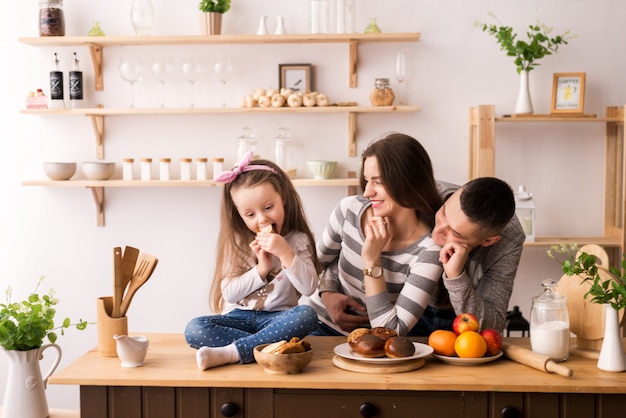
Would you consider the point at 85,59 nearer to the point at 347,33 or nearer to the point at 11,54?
the point at 11,54

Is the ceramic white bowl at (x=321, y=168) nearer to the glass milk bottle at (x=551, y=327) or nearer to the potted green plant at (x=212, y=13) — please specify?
the potted green plant at (x=212, y=13)

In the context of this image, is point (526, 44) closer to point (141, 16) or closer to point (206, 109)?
point (206, 109)

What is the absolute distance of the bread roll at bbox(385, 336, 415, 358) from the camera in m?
2.03

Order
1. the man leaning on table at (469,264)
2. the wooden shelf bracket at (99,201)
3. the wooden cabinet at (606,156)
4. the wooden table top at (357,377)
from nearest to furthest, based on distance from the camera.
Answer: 1. the wooden table top at (357,377)
2. the man leaning on table at (469,264)
3. the wooden cabinet at (606,156)
4. the wooden shelf bracket at (99,201)

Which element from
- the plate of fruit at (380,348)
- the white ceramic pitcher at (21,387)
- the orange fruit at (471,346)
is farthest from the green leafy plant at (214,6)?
the orange fruit at (471,346)

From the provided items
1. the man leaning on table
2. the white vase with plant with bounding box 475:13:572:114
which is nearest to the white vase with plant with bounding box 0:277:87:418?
the man leaning on table

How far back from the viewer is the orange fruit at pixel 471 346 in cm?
208

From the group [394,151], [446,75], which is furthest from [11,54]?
[394,151]

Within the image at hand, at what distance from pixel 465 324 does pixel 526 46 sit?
217cm

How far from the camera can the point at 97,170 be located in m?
4.04

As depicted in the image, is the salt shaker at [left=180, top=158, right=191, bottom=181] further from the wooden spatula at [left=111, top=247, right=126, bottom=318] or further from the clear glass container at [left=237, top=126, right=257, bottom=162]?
the wooden spatula at [left=111, top=247, right=126, bottom=318]

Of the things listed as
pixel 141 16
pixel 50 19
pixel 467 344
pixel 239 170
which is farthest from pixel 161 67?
pixel 467 344

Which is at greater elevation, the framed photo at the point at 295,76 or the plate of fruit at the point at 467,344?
the framed photo at the point at 295,76

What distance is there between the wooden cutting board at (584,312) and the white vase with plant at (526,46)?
1.85 metres
